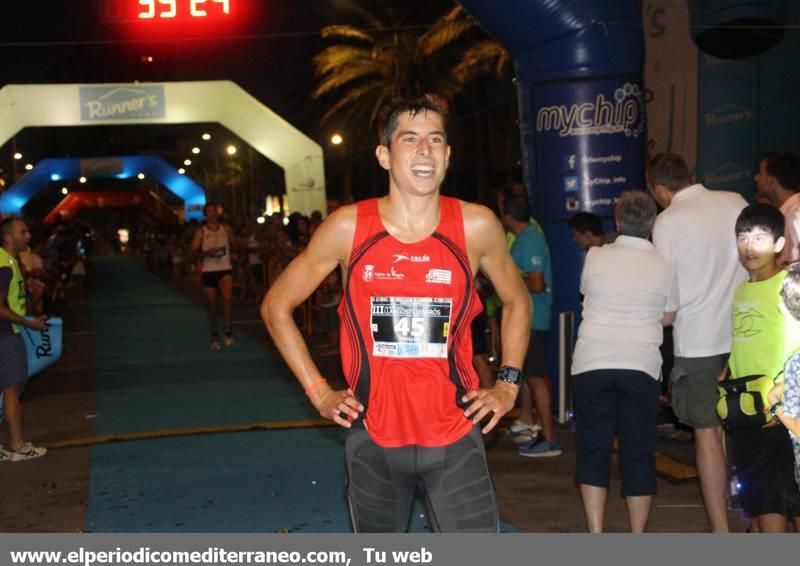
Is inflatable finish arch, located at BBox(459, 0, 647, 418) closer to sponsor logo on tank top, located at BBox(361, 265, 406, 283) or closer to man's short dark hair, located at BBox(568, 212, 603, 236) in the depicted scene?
man's short dark hair, located at BBox(568, 212, 603, 236)

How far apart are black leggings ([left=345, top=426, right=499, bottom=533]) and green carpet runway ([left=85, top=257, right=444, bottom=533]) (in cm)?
283

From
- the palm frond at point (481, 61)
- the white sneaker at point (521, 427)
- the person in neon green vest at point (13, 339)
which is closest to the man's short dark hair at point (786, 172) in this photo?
the white sneaker at point (521, 427)

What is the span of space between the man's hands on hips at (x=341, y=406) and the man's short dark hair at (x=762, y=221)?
2.31m

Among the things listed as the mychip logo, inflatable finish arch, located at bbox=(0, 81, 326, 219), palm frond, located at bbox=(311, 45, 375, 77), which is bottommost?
the mychip logo

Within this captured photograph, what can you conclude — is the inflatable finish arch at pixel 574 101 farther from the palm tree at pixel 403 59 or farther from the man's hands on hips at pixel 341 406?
the palm tree at pixel 403 59

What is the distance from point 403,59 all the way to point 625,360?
2764 cm

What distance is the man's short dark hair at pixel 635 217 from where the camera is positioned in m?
6.26

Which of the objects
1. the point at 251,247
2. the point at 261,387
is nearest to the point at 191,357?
the point at 261,387

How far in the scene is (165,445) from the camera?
32.4 ft

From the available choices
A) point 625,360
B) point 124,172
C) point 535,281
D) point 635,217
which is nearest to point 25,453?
point 535,281

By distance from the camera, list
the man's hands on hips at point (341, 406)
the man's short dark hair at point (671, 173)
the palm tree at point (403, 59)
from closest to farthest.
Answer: the man's hands on hips at point (341, 406) < the man's short dark hair at point (671, 173) < the palm tree at point (403, 59)

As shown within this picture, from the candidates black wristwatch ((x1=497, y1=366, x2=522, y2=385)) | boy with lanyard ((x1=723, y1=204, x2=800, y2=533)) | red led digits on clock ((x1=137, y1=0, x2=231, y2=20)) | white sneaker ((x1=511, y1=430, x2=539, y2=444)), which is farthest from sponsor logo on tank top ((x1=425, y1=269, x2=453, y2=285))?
red led digits on clock ((x1=137, y1=0, x2=231, y2=20))

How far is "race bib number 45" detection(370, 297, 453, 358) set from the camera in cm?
417

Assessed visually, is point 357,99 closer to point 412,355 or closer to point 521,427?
point 521,427
